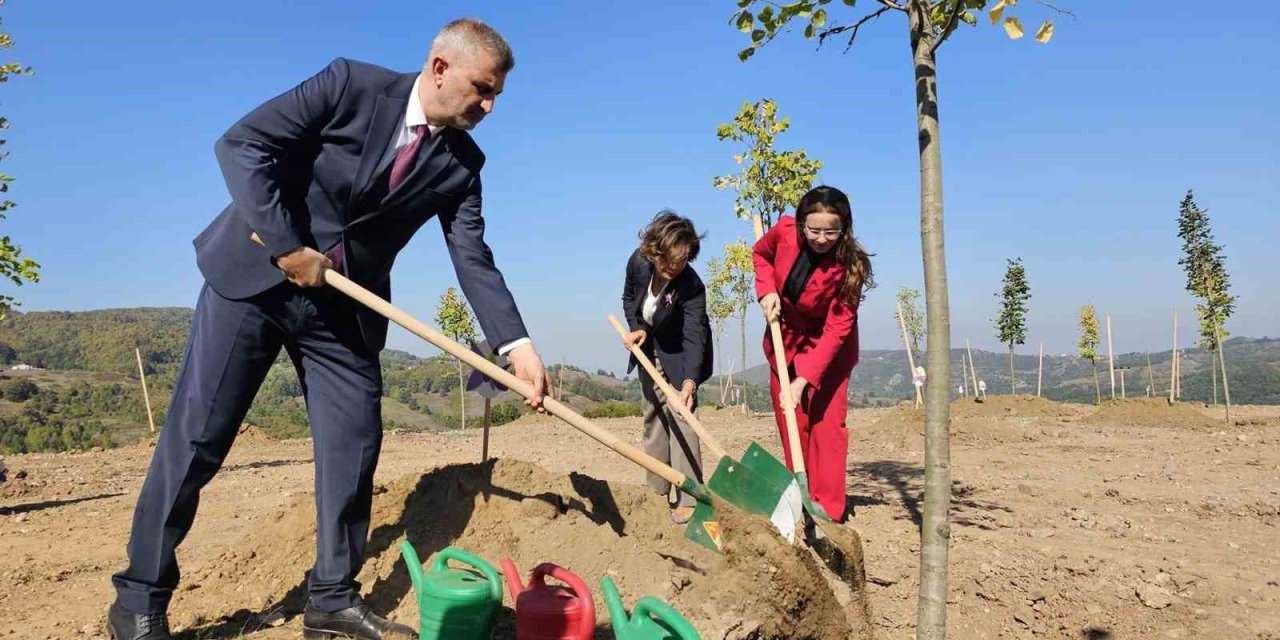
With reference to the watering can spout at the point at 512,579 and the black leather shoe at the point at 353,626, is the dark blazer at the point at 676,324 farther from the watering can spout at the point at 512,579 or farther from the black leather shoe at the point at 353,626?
the black leather shoe at the point at 353,626

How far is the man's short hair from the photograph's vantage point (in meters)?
2.54

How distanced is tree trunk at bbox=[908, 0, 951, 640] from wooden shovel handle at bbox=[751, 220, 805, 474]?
1555 millimetres

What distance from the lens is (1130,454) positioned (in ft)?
28.4

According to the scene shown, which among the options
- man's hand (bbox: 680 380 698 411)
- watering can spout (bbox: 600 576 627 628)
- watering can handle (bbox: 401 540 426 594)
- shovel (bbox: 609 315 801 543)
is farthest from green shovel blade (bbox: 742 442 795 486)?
watering can handle (bbox: 401 540 426 594)

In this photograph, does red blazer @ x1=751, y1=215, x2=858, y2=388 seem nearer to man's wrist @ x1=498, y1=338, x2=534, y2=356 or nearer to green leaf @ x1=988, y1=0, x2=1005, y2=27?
man's wrist @ x1=498, y1=338, x2=534, y2=356

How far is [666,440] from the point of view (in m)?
4.88

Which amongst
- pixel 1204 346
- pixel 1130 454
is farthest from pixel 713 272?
pixel 1130 454

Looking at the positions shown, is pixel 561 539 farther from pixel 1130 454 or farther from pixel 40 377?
pixel 40 377

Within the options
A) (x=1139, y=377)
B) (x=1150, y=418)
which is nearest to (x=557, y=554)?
(x=1150, y=418)

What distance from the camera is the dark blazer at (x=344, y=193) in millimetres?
2523

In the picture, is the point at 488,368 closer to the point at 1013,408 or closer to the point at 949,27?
the point at 949,27

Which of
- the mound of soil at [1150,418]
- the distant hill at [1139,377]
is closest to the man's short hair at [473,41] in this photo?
the mound of soil at [1150,418]

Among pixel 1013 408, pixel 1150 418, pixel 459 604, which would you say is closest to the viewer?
pixel 459 604

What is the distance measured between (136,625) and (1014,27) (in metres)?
3.20
